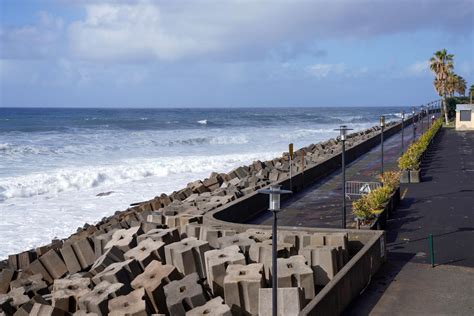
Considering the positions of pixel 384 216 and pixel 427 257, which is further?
pixel 384 216

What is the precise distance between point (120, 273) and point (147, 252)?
1.04m

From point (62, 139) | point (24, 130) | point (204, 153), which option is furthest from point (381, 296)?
point (24, 130)

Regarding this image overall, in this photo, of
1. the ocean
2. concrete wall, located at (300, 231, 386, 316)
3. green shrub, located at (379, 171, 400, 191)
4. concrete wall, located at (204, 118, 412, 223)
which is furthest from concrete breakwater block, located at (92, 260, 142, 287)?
green shrub, located at (379, 171, 400, 191)

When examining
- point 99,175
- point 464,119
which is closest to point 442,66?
point 464,119

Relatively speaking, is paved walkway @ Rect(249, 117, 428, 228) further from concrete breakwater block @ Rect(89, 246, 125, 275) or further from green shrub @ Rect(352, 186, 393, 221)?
concrete breakwater block @ Rect(89, 246, 125, 275)

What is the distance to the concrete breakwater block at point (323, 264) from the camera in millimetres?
9664

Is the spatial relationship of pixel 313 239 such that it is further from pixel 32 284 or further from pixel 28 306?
pixel 32 284

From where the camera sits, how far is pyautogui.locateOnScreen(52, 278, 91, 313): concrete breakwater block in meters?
9.09

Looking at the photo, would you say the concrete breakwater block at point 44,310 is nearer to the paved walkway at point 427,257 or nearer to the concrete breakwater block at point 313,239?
the paved walkway at point 427,257

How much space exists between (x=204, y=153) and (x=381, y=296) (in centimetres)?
3978

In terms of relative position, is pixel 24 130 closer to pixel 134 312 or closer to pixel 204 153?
pixel 204 153

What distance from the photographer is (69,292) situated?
9.34 metres

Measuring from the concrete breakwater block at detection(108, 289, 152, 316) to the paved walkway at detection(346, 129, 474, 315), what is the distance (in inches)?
114

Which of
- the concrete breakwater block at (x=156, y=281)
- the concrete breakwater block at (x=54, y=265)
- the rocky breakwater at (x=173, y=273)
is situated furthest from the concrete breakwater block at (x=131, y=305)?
the concrete breakwater block at (x=54, y=265)
